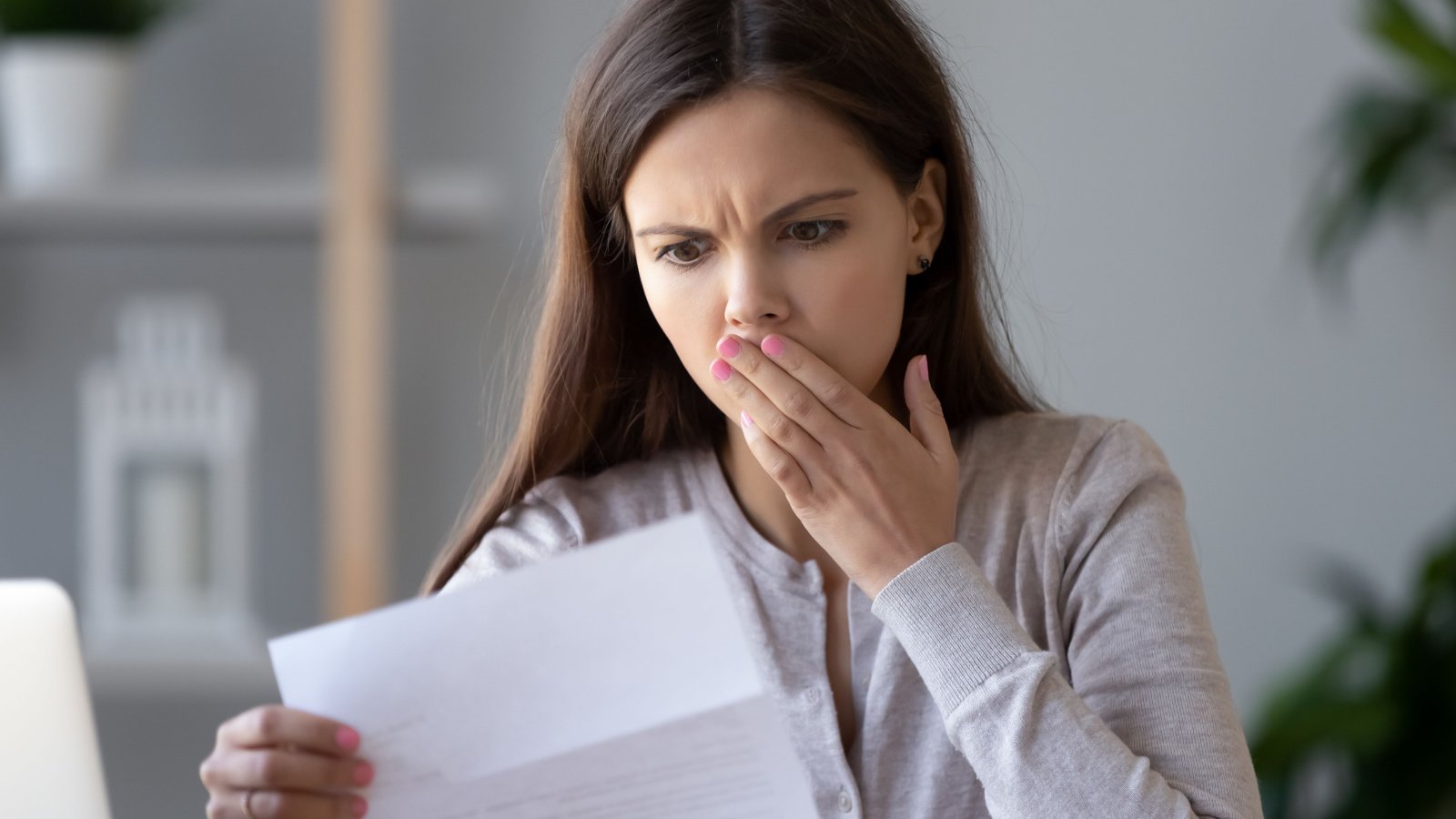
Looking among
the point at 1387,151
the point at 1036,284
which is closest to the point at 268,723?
the point at 1036,284

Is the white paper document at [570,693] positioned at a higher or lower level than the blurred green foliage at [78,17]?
lower

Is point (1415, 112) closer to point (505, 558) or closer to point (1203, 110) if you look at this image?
point (1203, 110)

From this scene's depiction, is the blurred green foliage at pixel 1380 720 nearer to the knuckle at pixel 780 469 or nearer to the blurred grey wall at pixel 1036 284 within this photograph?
the blurred grey wall at pixel 1036 284

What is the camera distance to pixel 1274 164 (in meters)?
2.18

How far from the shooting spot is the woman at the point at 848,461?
0.85 meters

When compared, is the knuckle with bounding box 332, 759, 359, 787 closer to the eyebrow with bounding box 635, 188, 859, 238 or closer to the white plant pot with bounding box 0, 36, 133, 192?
the eyebrow with bounding box 635, 188, 859, 238

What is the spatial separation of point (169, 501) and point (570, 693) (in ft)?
4.58

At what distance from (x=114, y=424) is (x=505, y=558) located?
3.72 feet

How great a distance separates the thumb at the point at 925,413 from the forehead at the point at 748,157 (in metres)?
0.13

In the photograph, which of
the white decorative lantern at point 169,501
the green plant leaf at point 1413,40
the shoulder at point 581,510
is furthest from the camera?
the white decorative lantern at point 169,501

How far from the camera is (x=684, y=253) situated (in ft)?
3.08

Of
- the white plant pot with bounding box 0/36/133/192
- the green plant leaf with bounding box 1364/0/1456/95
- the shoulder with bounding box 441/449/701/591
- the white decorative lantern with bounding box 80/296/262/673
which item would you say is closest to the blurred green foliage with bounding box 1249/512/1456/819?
the green plant leaf with bounding box 1364/0/1456/95

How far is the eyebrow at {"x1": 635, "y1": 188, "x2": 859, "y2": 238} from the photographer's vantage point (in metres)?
0.90

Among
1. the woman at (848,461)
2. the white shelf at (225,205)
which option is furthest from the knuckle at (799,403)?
the white shelf at (225,205)
